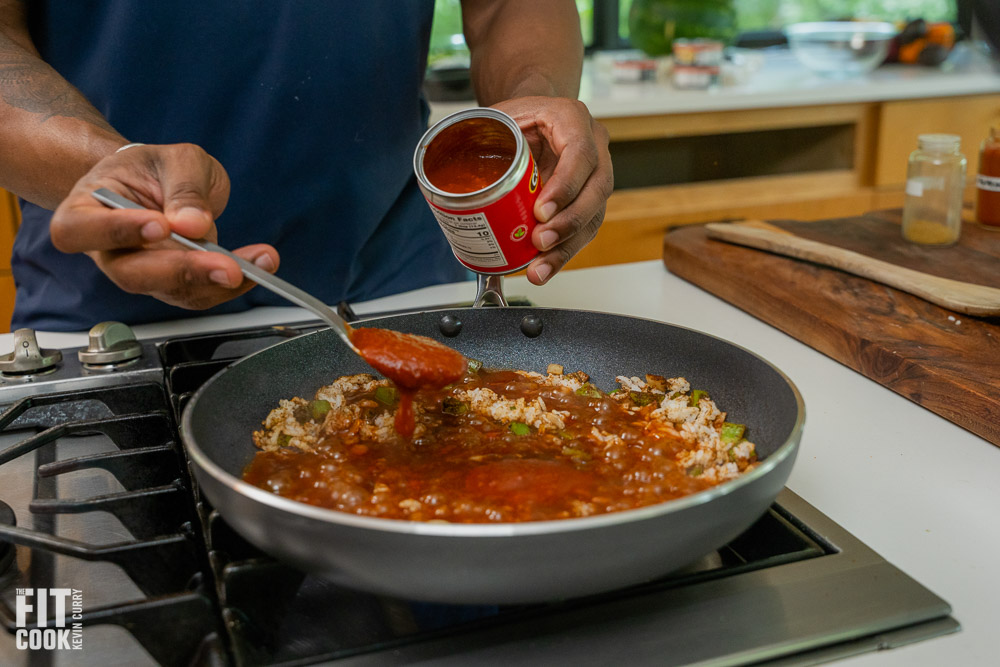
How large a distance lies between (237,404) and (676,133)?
7.49 ft

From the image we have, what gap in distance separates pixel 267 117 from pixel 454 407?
678 millimetres

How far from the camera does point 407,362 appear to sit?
80 centimetres

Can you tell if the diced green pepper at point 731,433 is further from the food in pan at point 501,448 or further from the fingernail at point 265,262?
the fingernail at point 265,262

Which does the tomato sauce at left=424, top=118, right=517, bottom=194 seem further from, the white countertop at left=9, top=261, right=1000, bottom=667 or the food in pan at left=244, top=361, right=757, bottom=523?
the white countertop at left=9, top=261, right=1000, bottom=667

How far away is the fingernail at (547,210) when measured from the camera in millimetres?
896

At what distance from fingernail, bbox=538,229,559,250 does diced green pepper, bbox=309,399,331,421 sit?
0.93 feet

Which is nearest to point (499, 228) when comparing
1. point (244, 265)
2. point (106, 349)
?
point (244, 265)

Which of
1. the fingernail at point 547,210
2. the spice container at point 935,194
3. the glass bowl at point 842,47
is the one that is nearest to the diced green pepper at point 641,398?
the fingernail at point 547,210

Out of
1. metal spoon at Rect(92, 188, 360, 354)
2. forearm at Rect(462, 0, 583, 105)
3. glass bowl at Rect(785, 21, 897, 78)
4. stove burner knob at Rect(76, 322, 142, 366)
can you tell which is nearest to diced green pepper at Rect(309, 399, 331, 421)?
metal spoon at Rect(92, 188, 360, 354)

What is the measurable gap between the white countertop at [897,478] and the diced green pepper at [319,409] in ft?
1.44

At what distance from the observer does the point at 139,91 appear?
1267 millimetres

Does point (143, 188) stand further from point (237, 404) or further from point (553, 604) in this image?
point (553, 604)

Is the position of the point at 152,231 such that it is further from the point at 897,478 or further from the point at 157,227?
the point at 897,478

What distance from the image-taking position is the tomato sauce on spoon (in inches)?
31.4
